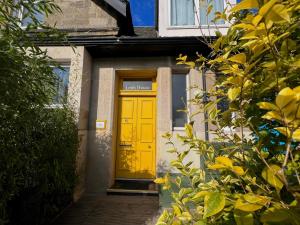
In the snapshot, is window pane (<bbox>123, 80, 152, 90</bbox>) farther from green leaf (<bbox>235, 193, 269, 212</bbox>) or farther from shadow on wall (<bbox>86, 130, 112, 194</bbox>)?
green leaf (<bbox>235, 193, 269, 212</bbox>)

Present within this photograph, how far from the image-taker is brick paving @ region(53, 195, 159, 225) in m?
3.84

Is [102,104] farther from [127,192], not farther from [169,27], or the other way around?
[169,27]

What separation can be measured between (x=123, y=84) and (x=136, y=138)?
5.44ft

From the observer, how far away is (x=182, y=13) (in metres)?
6.17

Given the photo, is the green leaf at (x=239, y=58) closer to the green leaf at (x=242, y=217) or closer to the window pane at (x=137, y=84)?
the green leaf at (x=242, y=217)

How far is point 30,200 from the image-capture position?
10.6 ft

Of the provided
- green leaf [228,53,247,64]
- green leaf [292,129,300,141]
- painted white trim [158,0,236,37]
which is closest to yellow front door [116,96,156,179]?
painted white trim [158,0,236,37]

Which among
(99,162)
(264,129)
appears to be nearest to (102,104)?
(99,162)

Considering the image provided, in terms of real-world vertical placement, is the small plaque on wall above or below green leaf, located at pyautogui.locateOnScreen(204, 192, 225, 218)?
above

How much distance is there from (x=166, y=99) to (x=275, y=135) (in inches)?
168

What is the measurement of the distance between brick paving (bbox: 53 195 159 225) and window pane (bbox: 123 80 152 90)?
2.99 meters

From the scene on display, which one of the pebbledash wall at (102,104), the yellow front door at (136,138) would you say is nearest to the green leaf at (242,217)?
the pebbledash wall at (102,104)

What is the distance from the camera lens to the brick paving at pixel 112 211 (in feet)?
12.6

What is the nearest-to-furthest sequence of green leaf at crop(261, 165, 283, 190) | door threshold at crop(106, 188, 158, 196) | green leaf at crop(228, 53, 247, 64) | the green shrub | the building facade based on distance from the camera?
green leaf at crop(261, 165, 283, 190), green leaf at crop(228, 53, 247, 64), the green shrub, door threshold at crop(106, 188, 158, 196), the building facade
